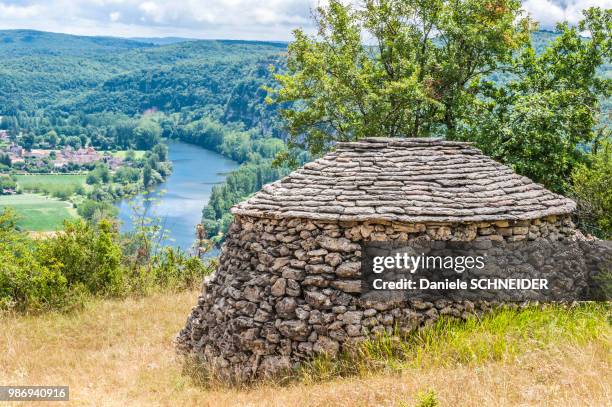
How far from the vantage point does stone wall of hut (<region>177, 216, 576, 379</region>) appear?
652 cm

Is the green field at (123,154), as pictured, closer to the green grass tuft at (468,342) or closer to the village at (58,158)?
the village at (58,158)

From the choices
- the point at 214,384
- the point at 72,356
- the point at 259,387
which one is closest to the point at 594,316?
the point at 259,387

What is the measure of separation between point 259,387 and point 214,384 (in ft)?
2.46

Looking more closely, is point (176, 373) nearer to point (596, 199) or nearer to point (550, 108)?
point (596, 199)

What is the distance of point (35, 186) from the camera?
8194 centimetres

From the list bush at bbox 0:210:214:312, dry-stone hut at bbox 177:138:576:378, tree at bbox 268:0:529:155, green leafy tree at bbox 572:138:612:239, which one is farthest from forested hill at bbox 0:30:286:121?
dry-stone hut at bbox 177:138:576:378

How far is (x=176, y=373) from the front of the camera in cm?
746

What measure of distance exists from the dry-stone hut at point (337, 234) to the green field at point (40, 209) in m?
53.5

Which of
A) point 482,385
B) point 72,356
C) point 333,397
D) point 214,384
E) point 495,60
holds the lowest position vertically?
point 72,356

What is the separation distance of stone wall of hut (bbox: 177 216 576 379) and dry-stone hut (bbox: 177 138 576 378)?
0.01 m

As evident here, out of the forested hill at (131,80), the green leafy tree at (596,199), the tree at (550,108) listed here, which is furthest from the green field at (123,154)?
the green leafy tree at (596,199)

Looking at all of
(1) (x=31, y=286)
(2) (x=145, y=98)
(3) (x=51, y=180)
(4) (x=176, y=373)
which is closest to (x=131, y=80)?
(2) (x=145, y=98)

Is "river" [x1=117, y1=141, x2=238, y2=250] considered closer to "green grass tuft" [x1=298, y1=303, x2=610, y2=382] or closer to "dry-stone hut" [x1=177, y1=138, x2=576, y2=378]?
"dry-stone hut" [x1=177, y1=138, x2=576, y2=378]

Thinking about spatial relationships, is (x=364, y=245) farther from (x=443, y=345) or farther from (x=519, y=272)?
(x=519, y=272)
